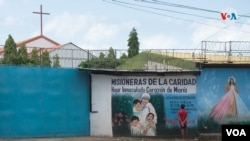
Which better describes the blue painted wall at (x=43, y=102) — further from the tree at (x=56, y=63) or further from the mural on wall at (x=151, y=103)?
the mural on wall at (x=151, y=103)

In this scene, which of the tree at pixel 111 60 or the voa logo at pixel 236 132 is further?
the tree at pixel 111 60

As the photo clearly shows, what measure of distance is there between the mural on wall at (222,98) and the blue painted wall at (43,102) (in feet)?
16.4

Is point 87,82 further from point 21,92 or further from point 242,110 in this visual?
point 242,110

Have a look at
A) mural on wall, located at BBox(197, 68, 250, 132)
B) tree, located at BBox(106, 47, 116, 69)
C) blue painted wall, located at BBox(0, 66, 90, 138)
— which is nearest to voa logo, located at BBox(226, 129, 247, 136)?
mural on wall, located at BBox(197, 68, 250, 132)

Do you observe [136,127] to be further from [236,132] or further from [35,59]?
[236,132]

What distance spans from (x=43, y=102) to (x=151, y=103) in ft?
15.0

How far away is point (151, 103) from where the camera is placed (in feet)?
55.8

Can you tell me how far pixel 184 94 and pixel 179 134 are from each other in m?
1.73

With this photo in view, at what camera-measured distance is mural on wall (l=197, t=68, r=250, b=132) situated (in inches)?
669

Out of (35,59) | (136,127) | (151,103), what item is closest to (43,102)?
(35,59)

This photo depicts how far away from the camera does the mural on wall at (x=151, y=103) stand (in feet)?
55.6

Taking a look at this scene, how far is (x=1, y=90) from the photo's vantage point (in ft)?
52.0

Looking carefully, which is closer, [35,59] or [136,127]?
[136,127]

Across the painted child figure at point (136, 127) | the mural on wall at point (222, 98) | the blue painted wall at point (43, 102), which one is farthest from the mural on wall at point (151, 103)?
the blue painted wall at point (43, 102)
